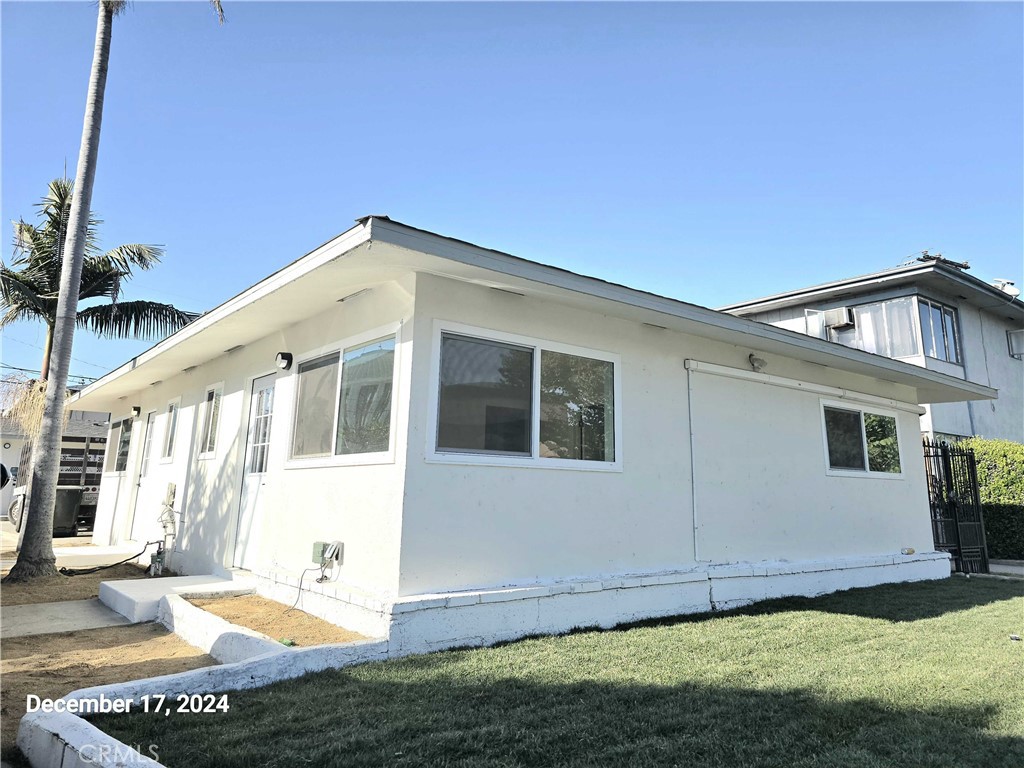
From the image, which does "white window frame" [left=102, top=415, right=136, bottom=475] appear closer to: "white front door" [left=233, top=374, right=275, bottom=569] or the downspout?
"white front door" [left=233, top=374, right=275, bottom=569]

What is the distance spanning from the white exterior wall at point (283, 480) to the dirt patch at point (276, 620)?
1.25 ft

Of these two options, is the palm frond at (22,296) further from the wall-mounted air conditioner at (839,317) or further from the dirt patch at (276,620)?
the wall-mounted air conditioner at (839,317)

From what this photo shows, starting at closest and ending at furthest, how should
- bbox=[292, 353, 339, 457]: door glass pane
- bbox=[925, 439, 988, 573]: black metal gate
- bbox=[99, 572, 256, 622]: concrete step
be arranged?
1. bbox=[99, 572, 256, 622]: concrete step
2. bbox=[292, 353, 339, 457]: door glass pane
3. bbox=[925, 439, 988, 573]: black metal gate

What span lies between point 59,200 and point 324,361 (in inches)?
351

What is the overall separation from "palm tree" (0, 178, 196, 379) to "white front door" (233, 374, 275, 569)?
18.9ft

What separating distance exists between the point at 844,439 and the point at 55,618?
9894 millimetres

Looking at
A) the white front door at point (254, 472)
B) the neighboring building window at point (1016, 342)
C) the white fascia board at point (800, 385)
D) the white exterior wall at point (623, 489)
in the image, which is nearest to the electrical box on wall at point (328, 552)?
the white exterior wall at point (623, 489)

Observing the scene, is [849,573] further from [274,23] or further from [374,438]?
[274,23]

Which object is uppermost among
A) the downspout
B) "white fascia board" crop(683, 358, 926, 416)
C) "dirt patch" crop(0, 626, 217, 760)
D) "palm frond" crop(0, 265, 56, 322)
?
"palm frond" crop(0, 265, 56, 322)

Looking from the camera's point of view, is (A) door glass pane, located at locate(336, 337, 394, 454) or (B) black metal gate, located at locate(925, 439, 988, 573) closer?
(A) door glass pane, located at locate(336, 337, 394, 454)

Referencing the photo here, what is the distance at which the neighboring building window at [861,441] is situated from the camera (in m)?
8.65

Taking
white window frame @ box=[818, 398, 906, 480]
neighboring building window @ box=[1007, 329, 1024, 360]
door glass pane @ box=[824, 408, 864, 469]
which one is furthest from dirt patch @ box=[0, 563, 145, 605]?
neighboring building window @ box=[1007, 329, 1024, 360]

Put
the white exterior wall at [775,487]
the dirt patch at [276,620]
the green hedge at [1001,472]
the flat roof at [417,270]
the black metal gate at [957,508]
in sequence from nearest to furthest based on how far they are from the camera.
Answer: the flat roof at [417,270], the dirt patch at [276,620], the white exterior wall at [775,487], the black metal gate at [957,508], the green hedge at [1001,472]

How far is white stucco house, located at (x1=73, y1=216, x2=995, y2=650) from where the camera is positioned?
4859 millimetres
